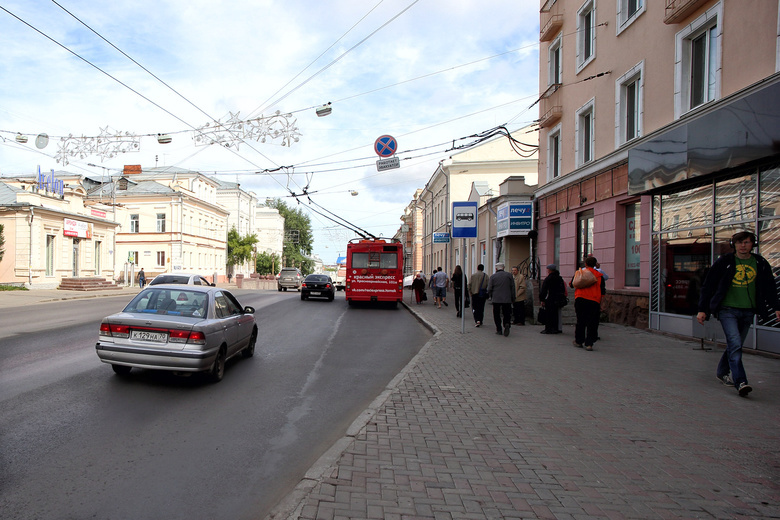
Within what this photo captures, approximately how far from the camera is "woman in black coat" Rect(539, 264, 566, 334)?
1194 cm

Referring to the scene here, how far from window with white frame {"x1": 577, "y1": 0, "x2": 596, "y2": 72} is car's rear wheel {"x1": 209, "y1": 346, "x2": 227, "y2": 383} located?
46.1 ft

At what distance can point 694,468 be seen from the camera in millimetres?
3928

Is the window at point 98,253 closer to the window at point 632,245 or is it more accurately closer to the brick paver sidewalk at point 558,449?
the window at point 632,245

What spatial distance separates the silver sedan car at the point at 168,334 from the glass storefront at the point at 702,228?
863cm

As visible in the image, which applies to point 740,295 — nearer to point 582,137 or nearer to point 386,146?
point 582,137

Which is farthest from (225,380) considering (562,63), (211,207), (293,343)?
Answer: (211,207)

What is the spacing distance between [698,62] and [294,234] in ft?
279

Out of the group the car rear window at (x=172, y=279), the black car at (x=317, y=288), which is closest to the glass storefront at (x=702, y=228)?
the car rear window at (x=172, y=279)

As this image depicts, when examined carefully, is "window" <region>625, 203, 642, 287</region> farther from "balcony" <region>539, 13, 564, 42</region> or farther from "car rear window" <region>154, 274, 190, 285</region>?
"car rear window" <region>154, 274, 190, 285</region>

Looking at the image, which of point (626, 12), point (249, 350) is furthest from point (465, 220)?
point (626, 12)

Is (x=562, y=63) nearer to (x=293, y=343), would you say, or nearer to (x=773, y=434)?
(x=293, y=343)

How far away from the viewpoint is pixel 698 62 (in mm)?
10969

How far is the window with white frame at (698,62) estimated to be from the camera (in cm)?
1015

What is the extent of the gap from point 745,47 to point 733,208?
2834mm
